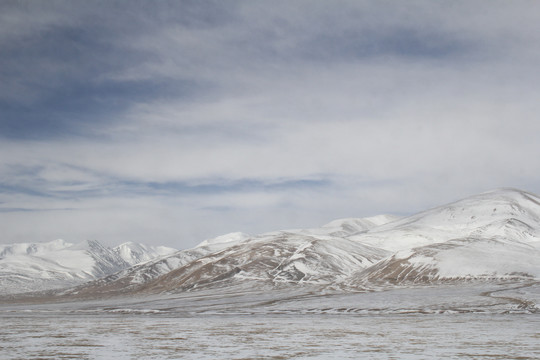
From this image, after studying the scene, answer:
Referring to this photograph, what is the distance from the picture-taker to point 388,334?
44.3m

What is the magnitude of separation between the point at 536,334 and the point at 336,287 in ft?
446

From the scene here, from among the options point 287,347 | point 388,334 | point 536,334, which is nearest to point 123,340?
point 287,347

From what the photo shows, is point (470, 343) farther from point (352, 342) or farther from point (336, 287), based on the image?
point (336, 287)

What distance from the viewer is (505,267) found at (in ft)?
591

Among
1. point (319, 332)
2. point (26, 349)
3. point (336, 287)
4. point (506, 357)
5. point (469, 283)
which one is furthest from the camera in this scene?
point (336, 287)

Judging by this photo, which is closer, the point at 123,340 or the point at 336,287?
the point at 123,340

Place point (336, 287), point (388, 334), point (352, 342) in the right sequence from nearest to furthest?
point (352, 342)
point (388, 334)
point (336, 287)

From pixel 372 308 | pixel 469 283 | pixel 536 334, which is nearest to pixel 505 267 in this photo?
pixel 469 283

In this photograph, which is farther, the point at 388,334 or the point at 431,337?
the point at 388,334

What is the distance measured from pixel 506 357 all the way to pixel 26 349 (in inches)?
1192

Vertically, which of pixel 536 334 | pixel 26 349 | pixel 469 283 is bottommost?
pixel 469 283

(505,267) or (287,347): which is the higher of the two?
(287,347)

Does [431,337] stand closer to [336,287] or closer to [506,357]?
[506,357]

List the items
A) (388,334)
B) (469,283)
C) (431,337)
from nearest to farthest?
(431,337) < (388,334) < (469,283)
